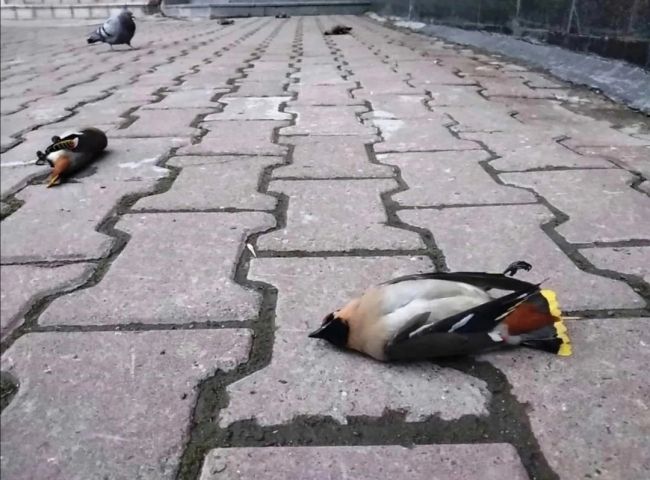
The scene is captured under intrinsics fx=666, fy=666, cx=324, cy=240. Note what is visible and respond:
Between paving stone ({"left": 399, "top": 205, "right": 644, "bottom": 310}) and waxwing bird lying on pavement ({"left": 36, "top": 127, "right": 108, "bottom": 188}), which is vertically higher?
waxwing bird lying on pavement ({"left": 36, "top": 127, "right": 108, "bottom": 188})

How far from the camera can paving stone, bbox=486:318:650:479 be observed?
0.84 m

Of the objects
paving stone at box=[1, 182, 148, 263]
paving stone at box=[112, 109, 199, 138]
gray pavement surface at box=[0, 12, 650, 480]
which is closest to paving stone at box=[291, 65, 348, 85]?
gray pavement surface at box=[0, 12, 650, 480]

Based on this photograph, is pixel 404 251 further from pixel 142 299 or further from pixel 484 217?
pixel 142 299

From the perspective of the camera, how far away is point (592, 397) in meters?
0.96

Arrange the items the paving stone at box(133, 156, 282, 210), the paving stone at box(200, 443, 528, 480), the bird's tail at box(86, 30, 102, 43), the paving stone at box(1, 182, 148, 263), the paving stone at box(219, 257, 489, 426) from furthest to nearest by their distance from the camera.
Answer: the bird's tail at box(86, 30, 102, 43), the paving stone at box(133, 156, 282, 210), the paving stone at box(1, 182, 148, 263), the paving stone at box(219, 257, 489, 426), the paving stone at box(200, 443, 528, 480)

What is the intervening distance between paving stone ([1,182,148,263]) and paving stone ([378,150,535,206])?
760 millimetres

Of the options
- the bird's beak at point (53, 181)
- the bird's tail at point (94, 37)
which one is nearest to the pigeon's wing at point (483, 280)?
the bird's beak at point (53, 181)

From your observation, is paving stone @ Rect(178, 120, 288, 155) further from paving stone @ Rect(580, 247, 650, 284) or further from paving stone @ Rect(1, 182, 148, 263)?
paving stone @ Rect(580, 247, 650, 284)

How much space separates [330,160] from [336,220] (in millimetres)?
565

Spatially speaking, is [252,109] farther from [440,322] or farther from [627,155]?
[440,322]

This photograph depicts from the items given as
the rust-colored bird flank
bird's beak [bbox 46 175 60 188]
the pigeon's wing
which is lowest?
bird's beak [bbox 46 175 60 188]

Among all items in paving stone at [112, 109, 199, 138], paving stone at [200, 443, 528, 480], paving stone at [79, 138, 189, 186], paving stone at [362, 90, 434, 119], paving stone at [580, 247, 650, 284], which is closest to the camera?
paving stone at [200, 443, 528, 480]

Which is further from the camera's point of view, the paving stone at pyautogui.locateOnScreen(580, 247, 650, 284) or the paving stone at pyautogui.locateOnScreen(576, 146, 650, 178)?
the paving stone at pyautogui.locateOnScreen(576, 146, 650, 178)

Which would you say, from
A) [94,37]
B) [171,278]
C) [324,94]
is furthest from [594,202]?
[94,37]
